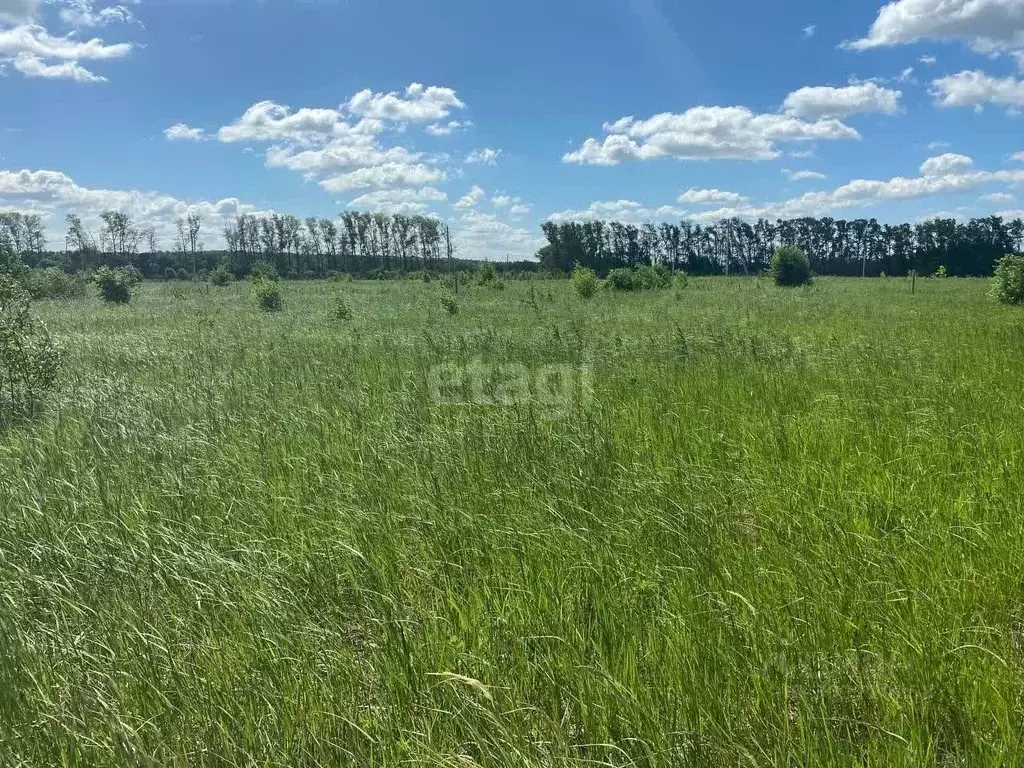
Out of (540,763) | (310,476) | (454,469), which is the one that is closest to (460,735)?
(540,763)

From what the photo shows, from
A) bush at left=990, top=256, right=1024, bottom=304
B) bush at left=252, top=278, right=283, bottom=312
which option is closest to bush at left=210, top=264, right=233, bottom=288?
Answer: bush at left=252, top=278, right=283, bottom=312

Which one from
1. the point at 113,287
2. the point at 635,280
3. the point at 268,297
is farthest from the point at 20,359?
the point at 635,280

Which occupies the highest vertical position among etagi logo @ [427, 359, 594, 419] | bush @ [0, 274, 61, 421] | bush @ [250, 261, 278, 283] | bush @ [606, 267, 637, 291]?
bush @ [250, 261, 278, 283]

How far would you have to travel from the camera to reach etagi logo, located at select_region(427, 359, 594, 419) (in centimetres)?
582

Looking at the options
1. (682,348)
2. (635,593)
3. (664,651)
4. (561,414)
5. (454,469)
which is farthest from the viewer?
(682,348)

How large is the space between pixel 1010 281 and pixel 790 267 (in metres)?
19.5

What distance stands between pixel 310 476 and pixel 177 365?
608 centimetres

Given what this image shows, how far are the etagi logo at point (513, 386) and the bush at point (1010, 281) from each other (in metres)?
14.9

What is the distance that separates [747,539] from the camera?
9.93 ft

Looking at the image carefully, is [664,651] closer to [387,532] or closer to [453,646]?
[453,646]

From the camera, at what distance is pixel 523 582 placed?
106 inches

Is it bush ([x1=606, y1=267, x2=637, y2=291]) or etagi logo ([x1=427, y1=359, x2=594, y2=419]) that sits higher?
bush ([x1=606, y1=267, x2=637, y2=291])

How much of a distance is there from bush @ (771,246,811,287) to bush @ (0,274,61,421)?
35428 mm

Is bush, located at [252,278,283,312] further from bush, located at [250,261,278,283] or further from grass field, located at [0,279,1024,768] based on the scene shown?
grass field, located at [0,279,1024,768]
